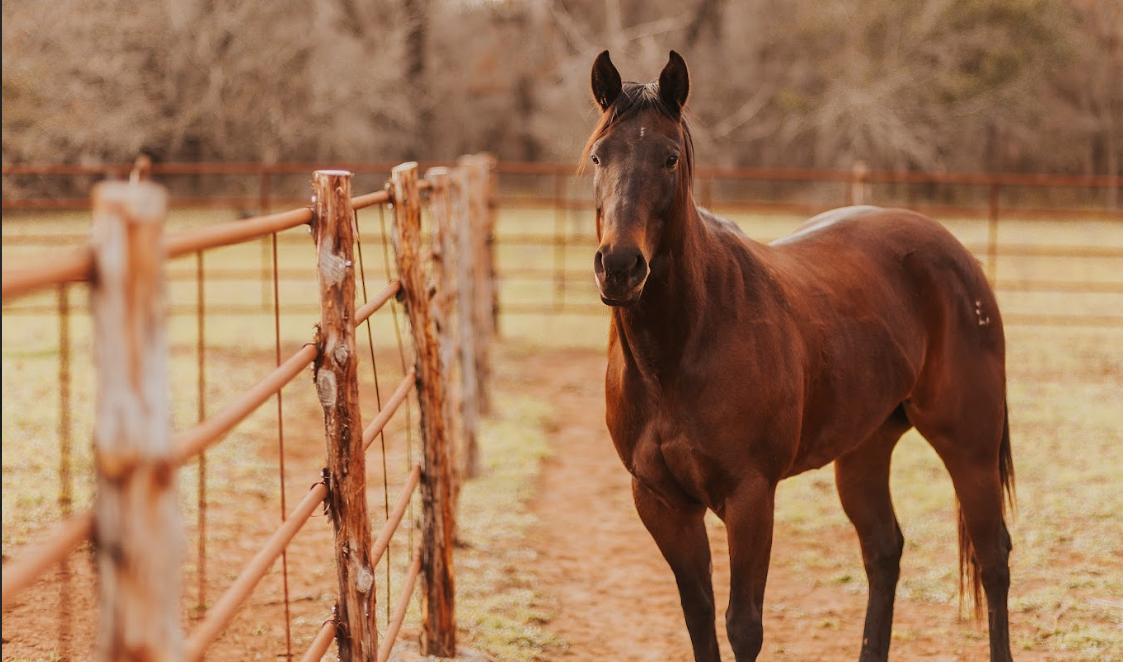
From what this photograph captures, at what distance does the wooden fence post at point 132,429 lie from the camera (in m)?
0.97

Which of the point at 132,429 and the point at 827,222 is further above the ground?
the point at 827,222

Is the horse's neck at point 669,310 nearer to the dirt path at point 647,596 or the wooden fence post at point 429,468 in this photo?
the wooden fence post at point 429,468

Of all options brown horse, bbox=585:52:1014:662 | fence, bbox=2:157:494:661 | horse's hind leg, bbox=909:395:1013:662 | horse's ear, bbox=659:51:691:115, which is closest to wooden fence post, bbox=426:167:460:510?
fence, bbox=2:157:494:661

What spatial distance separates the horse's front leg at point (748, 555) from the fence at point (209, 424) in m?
0.92

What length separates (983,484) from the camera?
3375mm

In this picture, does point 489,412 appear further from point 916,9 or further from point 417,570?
point 916,9

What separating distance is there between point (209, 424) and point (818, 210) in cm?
1258

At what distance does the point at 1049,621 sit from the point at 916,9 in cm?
2537

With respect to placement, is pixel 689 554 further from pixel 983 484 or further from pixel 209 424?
pixel 209 424

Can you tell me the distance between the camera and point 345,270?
6.88 feet

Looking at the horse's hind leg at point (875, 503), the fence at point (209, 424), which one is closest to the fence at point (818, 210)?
the fence at point (209, 424)

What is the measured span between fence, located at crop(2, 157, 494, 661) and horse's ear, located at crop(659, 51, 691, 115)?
84 cm

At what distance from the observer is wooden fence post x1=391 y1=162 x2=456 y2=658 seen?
326 centimetres

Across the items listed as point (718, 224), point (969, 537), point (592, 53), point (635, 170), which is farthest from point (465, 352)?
point (592, 53)
